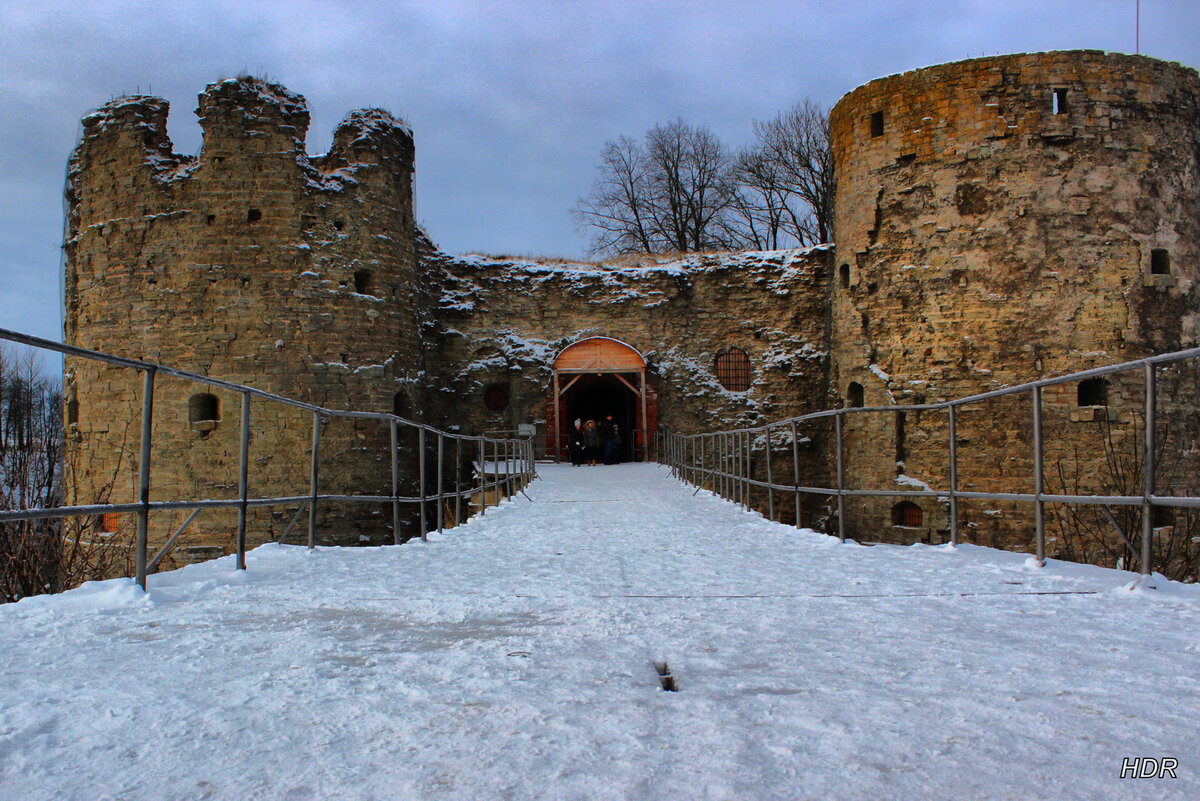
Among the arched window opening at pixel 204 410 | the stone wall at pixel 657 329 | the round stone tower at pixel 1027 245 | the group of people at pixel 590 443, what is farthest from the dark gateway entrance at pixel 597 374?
the arched window opening at pixel 204 410

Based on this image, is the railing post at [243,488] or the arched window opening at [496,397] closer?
the railing post at [243,488]

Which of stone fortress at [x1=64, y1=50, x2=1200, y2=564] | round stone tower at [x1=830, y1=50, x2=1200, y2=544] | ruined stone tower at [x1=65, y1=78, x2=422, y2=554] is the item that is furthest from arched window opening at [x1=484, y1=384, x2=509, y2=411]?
round stone tower at [x1=830, y1=50, x2=1200, y2=544]

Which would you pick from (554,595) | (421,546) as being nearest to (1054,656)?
(554,595)

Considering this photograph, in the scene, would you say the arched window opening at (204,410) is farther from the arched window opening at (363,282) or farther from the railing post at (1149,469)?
the railing post at (1149,469)

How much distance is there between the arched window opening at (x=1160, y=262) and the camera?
574 inches

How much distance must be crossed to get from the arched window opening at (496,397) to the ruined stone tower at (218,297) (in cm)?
394

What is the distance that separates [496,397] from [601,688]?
17341 mm

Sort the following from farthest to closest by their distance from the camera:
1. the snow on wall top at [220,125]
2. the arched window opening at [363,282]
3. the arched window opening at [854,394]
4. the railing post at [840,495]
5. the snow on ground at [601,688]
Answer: the arched window opening at [854,394] → the arched window opening at [363,282] → the snow on wall top at [220,125] → the railing post at [840,495] → the snow on ground at [601,688]

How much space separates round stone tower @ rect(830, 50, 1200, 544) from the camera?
1441cm

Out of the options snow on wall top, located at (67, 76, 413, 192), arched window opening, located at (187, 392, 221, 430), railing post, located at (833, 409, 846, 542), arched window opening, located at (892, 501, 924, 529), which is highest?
snow on wall top, located at (67, 76, 413, 192)

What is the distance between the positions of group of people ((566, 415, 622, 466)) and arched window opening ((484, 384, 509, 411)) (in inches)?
71.4

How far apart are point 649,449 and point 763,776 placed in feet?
59.1

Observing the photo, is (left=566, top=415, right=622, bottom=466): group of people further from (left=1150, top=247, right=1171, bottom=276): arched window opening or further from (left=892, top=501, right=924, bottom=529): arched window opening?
(left=1150, top=247, right=1171, bottom=276): arched window opening

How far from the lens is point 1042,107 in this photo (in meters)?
14.8
